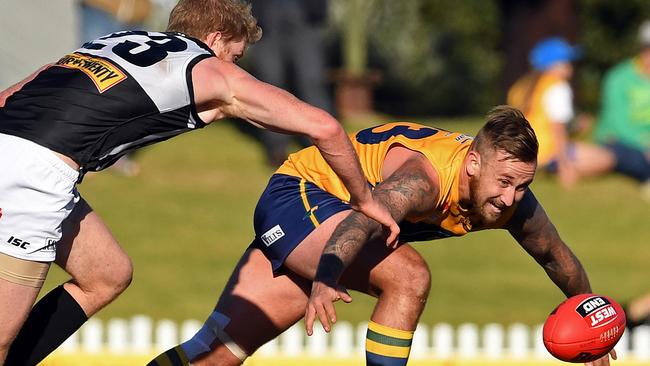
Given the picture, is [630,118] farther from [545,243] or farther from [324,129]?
[324,129]

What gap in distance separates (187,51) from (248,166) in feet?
30.9

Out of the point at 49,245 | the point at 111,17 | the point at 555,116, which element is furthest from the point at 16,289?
the point at 111,17

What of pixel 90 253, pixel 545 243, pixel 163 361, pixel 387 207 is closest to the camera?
pixel 387 207

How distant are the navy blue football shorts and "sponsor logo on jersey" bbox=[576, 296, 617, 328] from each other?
110 cm

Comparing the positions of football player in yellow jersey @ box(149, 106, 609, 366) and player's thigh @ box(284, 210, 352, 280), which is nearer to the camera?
football player in yellow jersey @ box(149, 106, 609, 366)

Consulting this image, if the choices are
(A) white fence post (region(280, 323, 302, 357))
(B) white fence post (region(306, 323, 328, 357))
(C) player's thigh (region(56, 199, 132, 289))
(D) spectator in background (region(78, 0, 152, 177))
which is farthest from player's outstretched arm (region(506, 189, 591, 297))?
(D) spectator in background (region(78, 0, 152, 177))

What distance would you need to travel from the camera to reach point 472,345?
26.3 ft

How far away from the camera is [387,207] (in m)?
4.88

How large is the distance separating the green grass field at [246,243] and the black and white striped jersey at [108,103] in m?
5.24

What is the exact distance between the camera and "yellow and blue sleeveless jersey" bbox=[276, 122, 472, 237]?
Answer: 531cm

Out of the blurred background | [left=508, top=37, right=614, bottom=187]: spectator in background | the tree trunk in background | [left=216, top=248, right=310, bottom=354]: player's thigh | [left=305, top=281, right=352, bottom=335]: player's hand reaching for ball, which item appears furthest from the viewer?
the tree trunk in background

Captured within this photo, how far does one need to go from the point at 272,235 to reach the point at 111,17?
821cm

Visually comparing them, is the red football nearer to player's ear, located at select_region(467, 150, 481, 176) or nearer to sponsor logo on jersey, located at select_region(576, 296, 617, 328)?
sponsor logo on jersey, located at select_region(576, 296, 617, 328)

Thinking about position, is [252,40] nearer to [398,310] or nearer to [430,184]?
[430,184]
